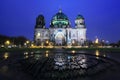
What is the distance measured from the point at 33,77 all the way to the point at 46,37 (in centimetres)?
14479

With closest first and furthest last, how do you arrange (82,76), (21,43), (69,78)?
(69,78) < (82,76) < (21,43)

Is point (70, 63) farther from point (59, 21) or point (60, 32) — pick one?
point (60, 32)

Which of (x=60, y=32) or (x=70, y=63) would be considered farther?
(x=60, y=32)

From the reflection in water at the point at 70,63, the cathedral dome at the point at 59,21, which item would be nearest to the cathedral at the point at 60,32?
the cathedral dome at the point at 59,21

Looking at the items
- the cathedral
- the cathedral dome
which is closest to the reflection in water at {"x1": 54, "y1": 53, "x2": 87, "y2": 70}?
the cathedral

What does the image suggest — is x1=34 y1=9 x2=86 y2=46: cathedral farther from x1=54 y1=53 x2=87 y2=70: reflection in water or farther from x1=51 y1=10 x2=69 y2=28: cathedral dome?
x1=54 y1=53 x2=87 y2=70: reflection in water

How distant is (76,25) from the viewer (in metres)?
156

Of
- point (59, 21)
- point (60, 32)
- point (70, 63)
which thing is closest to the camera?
point (70, 63)

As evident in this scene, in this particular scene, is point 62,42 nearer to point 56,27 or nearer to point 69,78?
point 56,27

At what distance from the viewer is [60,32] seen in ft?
511

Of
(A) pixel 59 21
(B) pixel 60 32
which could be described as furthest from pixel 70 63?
(B) pixel 60 32

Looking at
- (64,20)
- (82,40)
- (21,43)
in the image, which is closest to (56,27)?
(64,20)

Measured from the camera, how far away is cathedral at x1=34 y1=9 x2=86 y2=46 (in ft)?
503

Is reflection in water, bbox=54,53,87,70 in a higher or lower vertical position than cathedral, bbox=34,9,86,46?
lower
